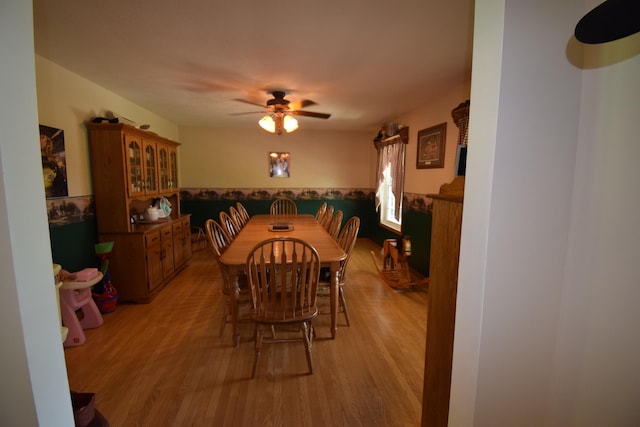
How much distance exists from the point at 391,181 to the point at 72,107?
4049 mm

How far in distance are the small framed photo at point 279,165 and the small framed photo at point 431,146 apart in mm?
2614

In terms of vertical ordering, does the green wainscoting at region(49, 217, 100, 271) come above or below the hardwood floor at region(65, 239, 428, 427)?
above

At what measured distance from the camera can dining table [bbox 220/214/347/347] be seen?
186 cm

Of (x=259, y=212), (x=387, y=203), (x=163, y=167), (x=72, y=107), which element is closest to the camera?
(x=72, y=107)

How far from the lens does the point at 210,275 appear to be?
3500 mm

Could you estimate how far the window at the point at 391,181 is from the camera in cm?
403

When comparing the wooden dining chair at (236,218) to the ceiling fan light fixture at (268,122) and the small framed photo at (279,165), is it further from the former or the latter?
the small framed photo at (279,165)

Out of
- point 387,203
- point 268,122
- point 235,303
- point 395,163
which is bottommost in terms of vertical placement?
point 235,303

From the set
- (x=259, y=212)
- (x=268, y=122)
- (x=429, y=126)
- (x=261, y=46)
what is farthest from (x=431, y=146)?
(x=259, y=212)

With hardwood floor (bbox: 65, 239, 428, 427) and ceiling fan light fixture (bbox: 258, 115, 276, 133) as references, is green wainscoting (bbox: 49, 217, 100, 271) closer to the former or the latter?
hardwood floor (bbox: 65, 239, 428, 427)

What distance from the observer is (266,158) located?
516 cm

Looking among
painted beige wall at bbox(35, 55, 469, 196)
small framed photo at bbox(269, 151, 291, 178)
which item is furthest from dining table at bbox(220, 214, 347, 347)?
small framed photo at bbox(269, 151, 291, 178)

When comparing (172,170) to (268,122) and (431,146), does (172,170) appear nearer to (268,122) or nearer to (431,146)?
(268,122)

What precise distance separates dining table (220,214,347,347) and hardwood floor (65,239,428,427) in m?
0.27
